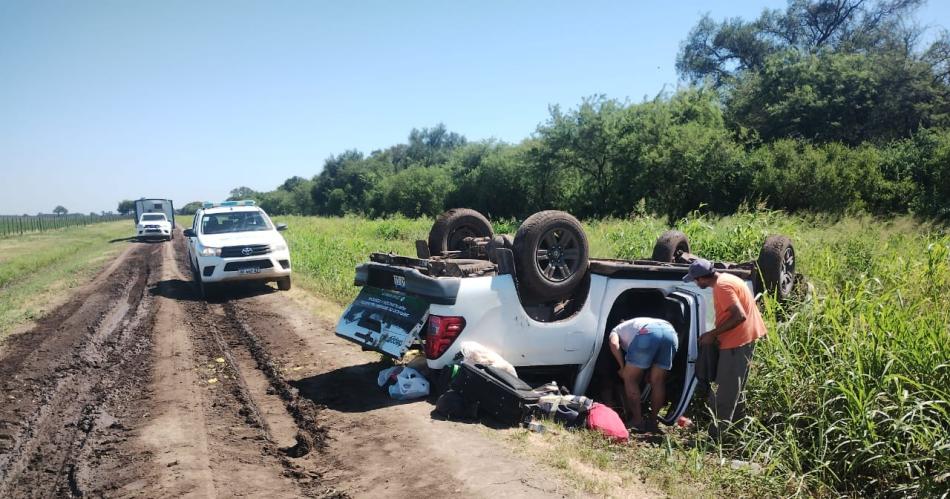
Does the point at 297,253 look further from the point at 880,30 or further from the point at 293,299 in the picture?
the point at 880,30

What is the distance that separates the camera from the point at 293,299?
12.4 m

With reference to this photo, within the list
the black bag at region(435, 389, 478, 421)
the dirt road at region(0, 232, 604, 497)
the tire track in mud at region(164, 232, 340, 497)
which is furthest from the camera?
the black bag at region(435, 389, 478, 421)

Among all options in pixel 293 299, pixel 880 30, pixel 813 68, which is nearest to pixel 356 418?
pixel 293 299

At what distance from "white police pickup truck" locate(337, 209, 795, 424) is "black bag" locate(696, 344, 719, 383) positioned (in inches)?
2.7

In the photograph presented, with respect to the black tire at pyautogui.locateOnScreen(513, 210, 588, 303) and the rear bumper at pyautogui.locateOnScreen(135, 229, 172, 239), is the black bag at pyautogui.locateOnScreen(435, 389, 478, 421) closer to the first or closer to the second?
the black tire at pyautogui.locateOnScreen(513, 210, 588, 303)

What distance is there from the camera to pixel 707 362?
5395mm

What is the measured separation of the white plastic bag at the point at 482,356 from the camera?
17.1 feet

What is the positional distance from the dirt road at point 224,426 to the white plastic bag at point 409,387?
0.47 ft

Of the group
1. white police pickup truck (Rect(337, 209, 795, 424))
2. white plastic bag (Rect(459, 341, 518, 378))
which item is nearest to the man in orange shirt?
white police pickup truck (Rect(337, 209, 795, 424))

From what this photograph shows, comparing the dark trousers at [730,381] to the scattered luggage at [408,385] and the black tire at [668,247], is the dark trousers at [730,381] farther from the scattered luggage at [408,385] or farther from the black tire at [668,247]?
the scattered luggage at [408,385]

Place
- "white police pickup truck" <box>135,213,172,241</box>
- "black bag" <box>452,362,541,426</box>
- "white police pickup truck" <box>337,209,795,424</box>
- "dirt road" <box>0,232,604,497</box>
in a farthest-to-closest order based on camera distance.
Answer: "white police pickup truck" <box>135,213,172,241</box>, "white police pickup truck" <box>337,209,795,424</box>, "black bag" <box>452,362,541,426</box>, "dirt road" <box>0,232,604,497</box>

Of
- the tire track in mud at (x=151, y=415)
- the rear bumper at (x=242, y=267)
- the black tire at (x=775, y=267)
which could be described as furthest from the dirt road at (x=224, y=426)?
the black tire at (x=775, y=267)

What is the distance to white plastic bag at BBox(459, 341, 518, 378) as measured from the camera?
5.20 metres

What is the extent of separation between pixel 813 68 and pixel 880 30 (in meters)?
17.8
